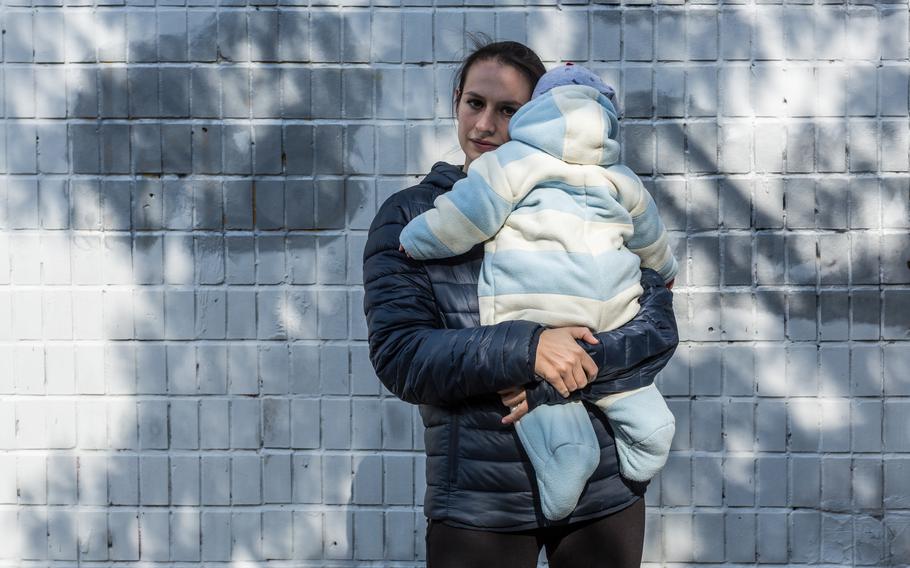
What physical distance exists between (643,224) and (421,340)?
0.63m

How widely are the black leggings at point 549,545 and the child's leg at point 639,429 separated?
0.14 m

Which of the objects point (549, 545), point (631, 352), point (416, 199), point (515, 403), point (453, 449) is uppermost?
point (416, 199)

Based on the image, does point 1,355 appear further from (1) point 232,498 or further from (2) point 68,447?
(1) point 232,498

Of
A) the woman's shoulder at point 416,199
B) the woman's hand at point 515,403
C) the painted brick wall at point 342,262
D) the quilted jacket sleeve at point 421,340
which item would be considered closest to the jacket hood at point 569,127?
the woman's shoulder at point 416,199

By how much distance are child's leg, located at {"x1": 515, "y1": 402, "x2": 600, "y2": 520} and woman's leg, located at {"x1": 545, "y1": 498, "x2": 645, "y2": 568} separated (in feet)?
0.51

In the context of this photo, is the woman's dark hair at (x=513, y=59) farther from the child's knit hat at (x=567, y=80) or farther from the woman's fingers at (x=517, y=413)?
the woman's fingers at (x=517, y=413)

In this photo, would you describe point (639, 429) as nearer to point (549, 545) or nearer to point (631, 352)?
point (631, 352)

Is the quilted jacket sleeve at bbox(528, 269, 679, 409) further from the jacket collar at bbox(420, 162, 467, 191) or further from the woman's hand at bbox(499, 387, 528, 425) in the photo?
the jacket collar at bbox(420, 162, 467, 191)

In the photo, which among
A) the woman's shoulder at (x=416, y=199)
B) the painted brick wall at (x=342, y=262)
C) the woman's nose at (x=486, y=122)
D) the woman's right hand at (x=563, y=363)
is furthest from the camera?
the painted brick wall at (x=342, y=262)

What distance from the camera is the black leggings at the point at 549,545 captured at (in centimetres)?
228

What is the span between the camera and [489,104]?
2.54m

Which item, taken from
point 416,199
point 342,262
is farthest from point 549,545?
point 342,262

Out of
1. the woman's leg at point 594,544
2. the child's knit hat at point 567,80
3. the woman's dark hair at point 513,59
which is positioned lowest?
the woman's leg at point 594,544

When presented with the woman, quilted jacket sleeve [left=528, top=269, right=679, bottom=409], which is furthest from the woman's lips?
quilted jacket sleeve [left=528, top=269, right=679, bottom=409]
